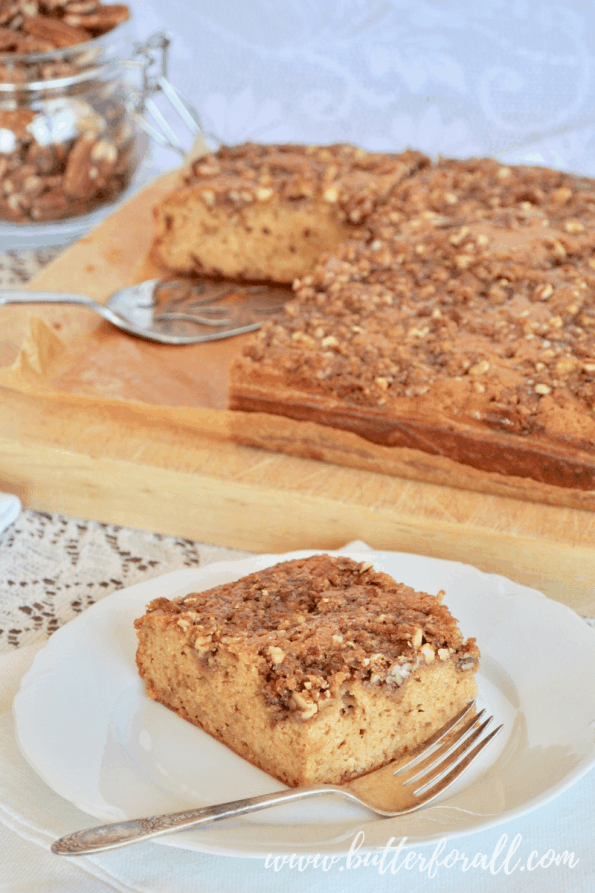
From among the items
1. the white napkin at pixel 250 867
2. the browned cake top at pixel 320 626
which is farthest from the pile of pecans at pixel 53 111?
the white napkin at pixel 250 867

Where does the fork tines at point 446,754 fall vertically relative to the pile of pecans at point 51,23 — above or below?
below

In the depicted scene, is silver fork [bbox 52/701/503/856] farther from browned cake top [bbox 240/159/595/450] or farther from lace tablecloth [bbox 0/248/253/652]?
browned cake top [bbox 240/159/595/450]

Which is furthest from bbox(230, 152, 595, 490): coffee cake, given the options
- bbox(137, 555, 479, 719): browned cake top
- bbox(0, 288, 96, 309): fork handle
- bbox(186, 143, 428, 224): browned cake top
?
bbox(0, 288, 96, 309): fork handle

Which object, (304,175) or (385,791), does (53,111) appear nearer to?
(304,175)

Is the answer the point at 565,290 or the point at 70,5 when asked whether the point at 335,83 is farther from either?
the point at 565,290

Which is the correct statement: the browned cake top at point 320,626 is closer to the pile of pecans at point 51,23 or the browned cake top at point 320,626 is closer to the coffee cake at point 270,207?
the coffee cake at point 270,207
